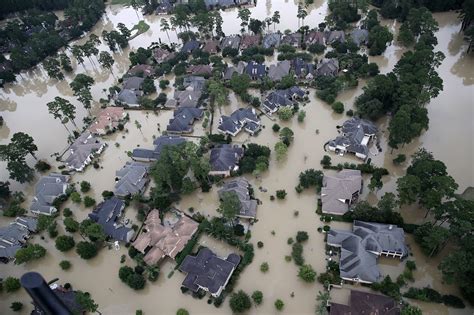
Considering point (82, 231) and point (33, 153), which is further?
point (33, 153)

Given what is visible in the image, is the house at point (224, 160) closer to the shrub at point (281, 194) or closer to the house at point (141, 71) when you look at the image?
the shrub at point (281, 194)

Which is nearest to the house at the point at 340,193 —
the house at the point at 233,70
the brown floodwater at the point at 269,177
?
the brown floodwater at the point at 269,177

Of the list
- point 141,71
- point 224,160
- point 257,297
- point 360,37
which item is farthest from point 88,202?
point 360,37

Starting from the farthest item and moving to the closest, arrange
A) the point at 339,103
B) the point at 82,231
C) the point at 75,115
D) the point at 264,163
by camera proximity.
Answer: the point at 75,115
the point at 339,103
the point at 264,163
the point at 82,231

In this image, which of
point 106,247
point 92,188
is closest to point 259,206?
point 106,247

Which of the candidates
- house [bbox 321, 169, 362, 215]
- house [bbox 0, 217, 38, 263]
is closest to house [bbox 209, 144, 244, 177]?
house [bbox 321, 169, 362, 215]

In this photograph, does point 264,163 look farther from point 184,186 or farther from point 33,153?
point 33,153

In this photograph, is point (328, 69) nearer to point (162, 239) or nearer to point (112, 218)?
point (162, 239)
